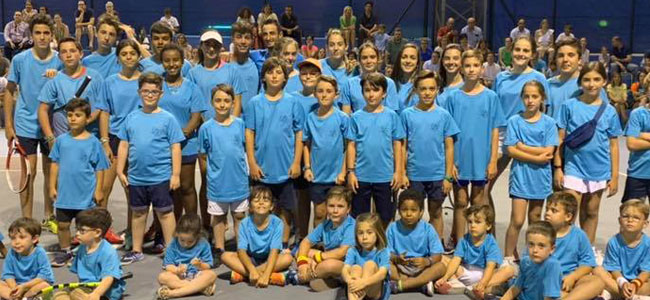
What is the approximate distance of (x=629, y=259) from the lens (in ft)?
21.2

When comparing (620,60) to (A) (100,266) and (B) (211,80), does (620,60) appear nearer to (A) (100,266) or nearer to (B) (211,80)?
(B) (211,80)

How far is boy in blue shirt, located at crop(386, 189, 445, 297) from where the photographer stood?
6.78 metres

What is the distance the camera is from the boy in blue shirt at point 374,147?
→ 286 inches

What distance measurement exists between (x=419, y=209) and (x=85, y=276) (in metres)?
2.68

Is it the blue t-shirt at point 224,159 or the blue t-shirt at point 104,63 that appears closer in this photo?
the blue t-shirt at point 224,159

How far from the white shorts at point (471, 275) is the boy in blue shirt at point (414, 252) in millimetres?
177

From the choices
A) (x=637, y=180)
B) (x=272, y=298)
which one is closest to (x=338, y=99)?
(x=272, y=298)

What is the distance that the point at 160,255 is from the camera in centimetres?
780

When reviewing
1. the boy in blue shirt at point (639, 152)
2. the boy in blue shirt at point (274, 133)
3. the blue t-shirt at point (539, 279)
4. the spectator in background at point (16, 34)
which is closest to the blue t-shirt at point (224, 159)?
the boy in blue shirt at point (274, 133)

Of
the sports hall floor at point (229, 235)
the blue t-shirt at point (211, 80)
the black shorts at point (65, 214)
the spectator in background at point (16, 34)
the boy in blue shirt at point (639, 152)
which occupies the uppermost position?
the spectator in background at point (16, 34)

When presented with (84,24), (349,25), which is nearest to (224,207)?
(349,25)

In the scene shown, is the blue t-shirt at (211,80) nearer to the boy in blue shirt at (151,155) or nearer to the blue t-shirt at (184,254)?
the boy in blue shirt at (151,155)

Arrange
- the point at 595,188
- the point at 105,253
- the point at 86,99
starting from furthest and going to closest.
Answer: the point at 86,99 < the point at 595,188 < the point at 105,253

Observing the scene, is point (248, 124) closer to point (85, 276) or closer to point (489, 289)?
point (85, 276)
